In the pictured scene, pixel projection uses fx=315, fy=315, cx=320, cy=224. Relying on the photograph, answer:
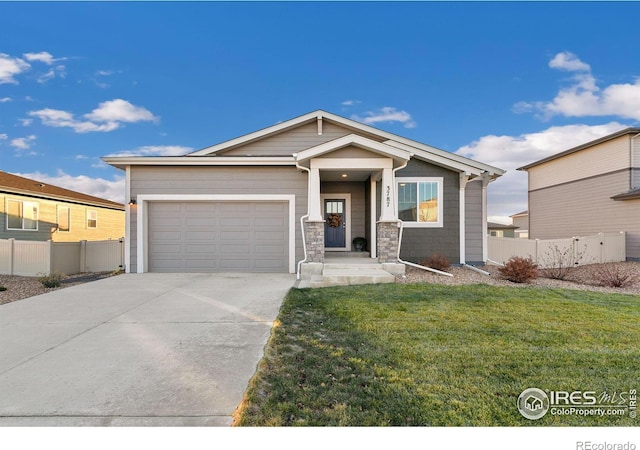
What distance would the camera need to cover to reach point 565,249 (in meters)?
12.4

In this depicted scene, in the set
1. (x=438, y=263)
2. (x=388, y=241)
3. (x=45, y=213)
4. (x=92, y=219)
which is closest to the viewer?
(x=388, y=241)

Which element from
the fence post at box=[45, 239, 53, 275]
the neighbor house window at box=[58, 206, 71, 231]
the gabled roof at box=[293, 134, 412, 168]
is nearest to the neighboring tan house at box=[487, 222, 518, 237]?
the gabled roof at box=[293, 134, 412, 168]

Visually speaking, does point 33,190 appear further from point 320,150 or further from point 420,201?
point 420,201

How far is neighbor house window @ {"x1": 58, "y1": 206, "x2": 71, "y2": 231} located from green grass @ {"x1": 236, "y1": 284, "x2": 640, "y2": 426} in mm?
16394

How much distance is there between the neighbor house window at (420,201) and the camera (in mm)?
10414

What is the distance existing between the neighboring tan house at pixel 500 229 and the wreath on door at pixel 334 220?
→ 68.0 feet

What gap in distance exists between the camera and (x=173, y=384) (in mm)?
2805

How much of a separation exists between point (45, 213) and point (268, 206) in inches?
510

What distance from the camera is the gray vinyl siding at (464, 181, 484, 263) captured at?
1047 centimetres

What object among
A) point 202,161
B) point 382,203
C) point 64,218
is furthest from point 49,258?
point 382,203

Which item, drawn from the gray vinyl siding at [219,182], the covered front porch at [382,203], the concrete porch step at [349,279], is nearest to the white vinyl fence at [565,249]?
the covered front porch at [382,203]

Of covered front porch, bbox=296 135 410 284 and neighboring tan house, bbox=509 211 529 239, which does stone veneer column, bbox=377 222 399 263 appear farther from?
neighboring tan house, bbox=509 211 529 239
